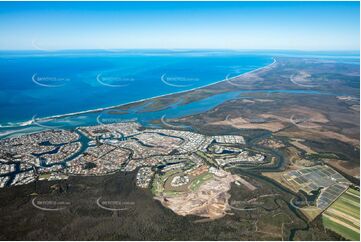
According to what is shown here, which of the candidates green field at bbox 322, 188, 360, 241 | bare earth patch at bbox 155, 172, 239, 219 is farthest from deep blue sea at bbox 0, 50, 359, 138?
green field at bbox 322, 188, 360, 241

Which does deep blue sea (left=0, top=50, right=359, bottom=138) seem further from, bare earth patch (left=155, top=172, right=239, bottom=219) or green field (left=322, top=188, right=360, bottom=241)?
green field (left=322, top=188, right=360, bottom=241)

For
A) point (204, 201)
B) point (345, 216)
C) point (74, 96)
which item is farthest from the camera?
point (74, 96)

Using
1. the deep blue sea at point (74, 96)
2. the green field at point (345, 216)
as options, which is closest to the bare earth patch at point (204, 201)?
the green field at point (345, 216)

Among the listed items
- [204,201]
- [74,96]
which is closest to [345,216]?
[204,201]

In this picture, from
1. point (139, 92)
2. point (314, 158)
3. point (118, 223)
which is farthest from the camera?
point (139, 92)

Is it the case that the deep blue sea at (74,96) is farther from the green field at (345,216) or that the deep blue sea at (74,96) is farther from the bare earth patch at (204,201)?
the green field at (345,216)

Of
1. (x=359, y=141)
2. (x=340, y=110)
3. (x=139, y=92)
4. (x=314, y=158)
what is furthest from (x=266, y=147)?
(x=139, y=92)

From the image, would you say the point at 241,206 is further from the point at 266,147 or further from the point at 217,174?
the point at 266,147

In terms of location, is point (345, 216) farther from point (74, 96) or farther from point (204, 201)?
point (74, 96)
